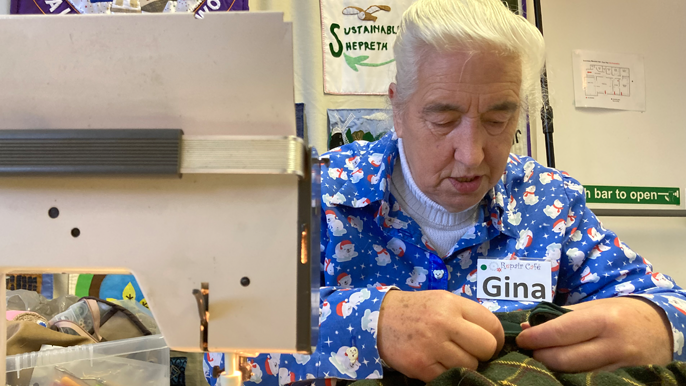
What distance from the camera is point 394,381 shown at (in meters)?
0.83

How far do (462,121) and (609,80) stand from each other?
1.96 metres

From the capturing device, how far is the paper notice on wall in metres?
2.62

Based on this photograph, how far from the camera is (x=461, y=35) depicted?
1089mm

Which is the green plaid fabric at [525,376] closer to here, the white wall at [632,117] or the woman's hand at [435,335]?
the woman's hand at [435,335]

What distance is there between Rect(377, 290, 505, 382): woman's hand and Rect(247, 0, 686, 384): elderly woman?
0.06 metres

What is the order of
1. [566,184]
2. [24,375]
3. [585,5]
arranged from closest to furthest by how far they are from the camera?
[24,375] → [566,184] → [585,5]

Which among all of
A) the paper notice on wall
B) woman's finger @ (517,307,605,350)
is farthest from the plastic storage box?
the paper notice on wall

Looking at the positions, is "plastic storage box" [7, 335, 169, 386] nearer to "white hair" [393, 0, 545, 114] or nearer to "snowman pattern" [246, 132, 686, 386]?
"snowman pattern" [246, 132, 686, 386]

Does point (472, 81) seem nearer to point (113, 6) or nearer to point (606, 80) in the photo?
point (113, 6)

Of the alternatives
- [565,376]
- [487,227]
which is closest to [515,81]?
[487,227]

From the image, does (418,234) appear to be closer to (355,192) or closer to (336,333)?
(355,192)

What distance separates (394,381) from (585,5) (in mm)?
2487

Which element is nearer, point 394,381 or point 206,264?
point 206,264

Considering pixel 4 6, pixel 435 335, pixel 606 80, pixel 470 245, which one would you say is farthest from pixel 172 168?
pixel 606 80
